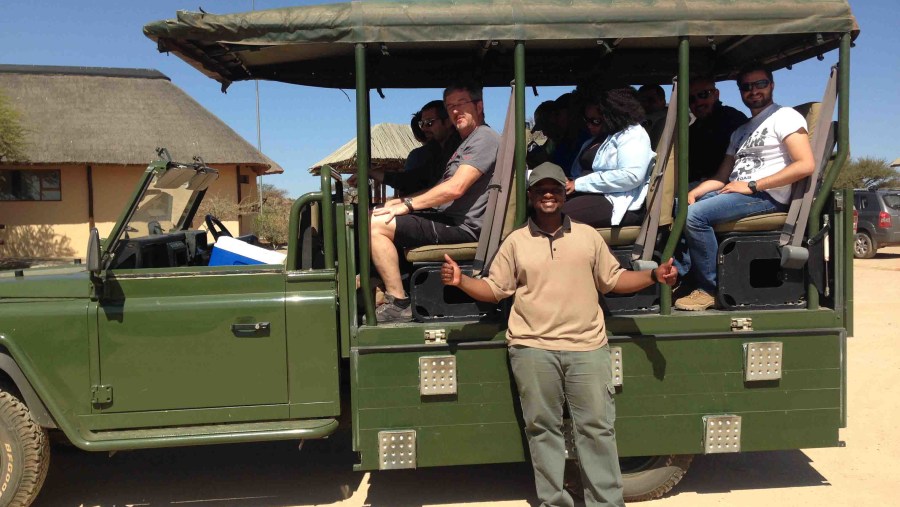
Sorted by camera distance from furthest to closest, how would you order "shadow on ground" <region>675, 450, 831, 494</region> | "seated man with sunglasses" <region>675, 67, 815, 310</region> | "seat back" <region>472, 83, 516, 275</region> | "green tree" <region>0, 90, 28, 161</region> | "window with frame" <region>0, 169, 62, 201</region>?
1. "window with frame" <region>0, 169, 62, 201</region>
2. "green tree" <region>0, 90, 28, 161</region>
3. "shadow on ground" <region>675, 450, 831, 494</region>
4. "seated man with sunglasses" <region>675, 67, 815, 310</region>
5. "seat back" <region>472, 83, 516, 275</region>

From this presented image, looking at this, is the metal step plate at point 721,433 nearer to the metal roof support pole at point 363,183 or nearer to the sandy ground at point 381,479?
the sandy ground at point 381,479

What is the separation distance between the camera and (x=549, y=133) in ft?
18.0

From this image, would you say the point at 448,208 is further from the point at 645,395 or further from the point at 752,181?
the point at 752,181

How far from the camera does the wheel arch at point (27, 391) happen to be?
3609 millimetres

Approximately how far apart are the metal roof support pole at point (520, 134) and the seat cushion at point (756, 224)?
47.7 inches

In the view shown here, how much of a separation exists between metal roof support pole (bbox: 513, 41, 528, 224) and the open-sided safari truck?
0.04 feet

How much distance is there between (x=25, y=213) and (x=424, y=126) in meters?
20.3

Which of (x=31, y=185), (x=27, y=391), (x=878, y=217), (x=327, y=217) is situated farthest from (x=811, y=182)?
(x=31, y=185)

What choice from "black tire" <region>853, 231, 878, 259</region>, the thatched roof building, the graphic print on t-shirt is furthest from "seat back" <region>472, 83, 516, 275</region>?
the thatched roof building

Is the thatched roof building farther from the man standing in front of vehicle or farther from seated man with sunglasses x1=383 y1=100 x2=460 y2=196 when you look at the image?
the man standing in front of vehicle

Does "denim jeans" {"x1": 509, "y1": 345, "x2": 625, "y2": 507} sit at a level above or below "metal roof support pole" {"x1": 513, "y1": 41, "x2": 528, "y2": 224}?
below

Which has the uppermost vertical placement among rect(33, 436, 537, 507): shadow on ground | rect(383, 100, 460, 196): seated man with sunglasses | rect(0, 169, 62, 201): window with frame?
rect(0, 169, 62, 201): window with frame

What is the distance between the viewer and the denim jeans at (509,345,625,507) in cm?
359

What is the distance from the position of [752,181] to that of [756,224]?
26 cm
